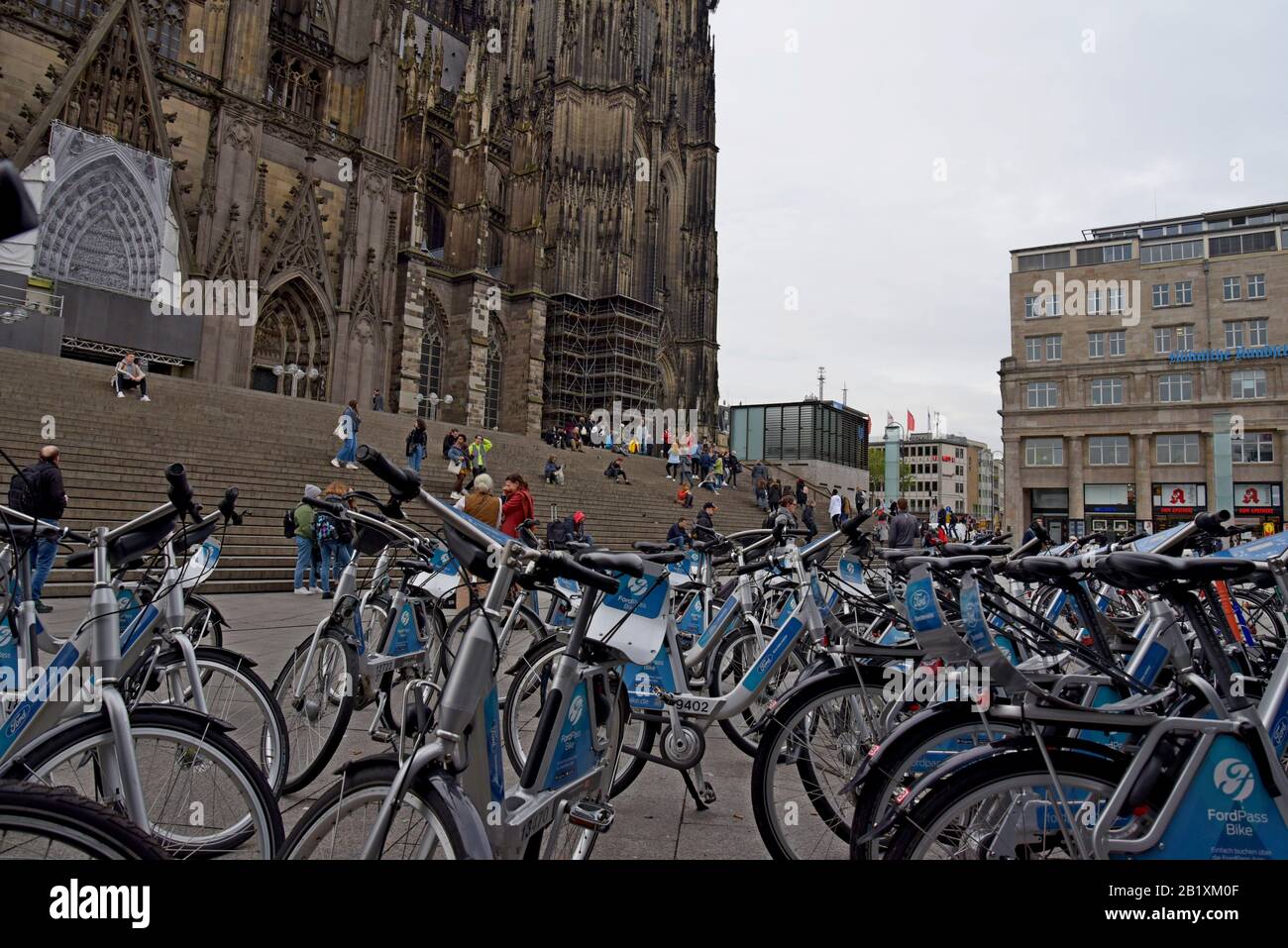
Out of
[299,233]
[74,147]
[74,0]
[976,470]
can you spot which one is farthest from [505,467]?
[976,470]

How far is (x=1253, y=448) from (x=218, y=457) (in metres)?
40.1

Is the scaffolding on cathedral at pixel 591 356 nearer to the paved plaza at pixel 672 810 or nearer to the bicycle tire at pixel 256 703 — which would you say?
the paved plaza at pixel 672 810

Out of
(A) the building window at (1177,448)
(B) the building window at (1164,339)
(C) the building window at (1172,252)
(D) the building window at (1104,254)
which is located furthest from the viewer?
(D) the building window at (1104,254)

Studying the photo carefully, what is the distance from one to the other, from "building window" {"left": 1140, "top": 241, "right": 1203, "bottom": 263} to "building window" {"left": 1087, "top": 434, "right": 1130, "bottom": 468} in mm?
8971

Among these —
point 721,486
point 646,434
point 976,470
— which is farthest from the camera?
point 976,470

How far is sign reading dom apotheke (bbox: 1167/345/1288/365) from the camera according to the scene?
33.8m

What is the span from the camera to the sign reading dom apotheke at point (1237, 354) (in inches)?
1330

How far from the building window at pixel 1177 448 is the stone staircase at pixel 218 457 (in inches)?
955

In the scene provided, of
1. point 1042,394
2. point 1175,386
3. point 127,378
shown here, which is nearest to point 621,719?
point 127,378

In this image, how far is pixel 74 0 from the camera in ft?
77.4

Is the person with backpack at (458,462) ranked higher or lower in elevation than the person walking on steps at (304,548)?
higher

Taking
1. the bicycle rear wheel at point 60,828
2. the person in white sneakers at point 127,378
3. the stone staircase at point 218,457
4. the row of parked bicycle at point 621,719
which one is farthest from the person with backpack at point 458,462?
the bicycle rear wheel at point 60,828
